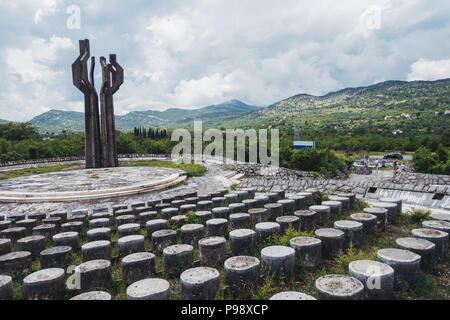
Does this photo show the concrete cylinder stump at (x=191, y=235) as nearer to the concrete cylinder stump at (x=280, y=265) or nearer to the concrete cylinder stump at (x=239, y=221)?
the concrete cylinder stump at (x=239, y=221)

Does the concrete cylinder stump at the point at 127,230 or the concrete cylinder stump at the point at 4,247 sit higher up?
the concrete cylinder stump at the point at 127,230

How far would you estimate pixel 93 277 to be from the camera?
155 inches

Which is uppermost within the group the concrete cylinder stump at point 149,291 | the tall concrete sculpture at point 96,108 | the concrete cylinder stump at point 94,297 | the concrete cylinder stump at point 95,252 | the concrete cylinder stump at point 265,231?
the tall concrete sculpture at point 96,108

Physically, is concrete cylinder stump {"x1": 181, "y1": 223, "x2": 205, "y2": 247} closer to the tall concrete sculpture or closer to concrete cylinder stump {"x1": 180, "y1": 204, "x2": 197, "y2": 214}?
concrete cylinder stump {"x1": 180, "y1": 204, "x2": 197, "y2": 214}

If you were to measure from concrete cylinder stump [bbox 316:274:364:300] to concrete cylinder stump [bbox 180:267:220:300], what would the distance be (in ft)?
4.09

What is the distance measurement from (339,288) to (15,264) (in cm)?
502

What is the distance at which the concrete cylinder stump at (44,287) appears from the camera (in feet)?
11.9


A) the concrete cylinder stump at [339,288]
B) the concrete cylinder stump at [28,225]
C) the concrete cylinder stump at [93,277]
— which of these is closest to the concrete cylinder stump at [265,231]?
the concrete cylinder stump at [339,288]

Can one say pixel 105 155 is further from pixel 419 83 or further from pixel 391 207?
pixel 419 83

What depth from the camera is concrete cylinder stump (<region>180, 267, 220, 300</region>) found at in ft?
11.1

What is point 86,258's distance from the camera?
15.8 feet

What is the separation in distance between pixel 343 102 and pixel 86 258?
15055 cm

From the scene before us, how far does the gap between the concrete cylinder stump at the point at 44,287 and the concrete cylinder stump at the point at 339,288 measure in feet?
10.9
